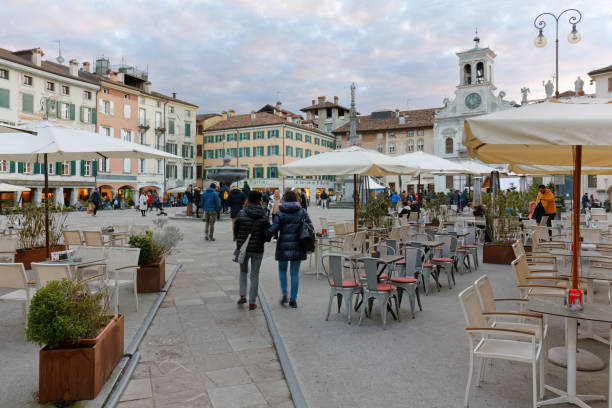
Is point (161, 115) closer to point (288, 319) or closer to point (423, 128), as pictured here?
point (423, 128)

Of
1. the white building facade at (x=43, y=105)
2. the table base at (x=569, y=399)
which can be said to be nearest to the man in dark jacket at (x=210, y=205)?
the table base at (x=569, y=399)

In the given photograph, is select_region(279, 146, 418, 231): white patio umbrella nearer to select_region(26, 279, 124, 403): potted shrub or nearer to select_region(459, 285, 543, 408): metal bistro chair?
select_region(459, 285, 543, 408): metal bistro chair

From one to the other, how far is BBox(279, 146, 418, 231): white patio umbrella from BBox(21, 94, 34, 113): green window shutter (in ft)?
111

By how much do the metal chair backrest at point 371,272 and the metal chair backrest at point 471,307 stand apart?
1.76 meters

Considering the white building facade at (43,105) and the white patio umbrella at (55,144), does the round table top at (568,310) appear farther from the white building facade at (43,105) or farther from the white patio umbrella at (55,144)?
the white building facade at (43,105)

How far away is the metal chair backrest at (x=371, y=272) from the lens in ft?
17.6

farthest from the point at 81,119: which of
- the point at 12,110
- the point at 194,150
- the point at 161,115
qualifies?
the point at 194,150

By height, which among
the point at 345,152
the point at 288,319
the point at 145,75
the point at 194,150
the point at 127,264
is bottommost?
the point at 288,319

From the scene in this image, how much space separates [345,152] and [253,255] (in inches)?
139

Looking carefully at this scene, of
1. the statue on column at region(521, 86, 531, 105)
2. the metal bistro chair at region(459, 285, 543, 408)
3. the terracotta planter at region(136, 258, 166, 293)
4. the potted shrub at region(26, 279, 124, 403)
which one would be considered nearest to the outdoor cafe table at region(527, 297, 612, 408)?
the metal bistro chair at region(459, 285, 543, 408)

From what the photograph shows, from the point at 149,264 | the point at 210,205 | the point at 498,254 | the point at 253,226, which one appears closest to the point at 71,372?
the point at 253,226

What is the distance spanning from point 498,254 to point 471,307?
708cm

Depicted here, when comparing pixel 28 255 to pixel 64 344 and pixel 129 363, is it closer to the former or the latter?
pixel 129 363

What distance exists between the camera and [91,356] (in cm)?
339
